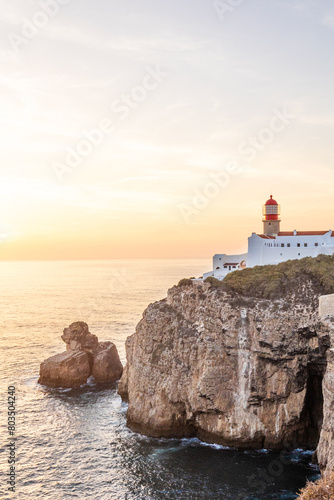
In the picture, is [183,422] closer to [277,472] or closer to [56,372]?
[277,472]

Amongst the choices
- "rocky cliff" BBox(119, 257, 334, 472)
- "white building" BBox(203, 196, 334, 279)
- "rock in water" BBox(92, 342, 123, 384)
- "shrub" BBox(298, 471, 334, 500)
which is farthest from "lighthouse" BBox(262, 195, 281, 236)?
"shrub" BBox(298, 471, 334, 500)

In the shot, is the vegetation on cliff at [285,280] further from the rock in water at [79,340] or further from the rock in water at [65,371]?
the rock in water at [79,340]

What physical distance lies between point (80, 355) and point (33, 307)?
56254mm

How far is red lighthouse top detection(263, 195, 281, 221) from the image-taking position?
55.5 metres

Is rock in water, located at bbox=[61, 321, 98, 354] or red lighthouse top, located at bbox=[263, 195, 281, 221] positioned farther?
red lighthouse top, located at bbox=[263, 195, 281, 221]

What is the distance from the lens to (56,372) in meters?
41.5

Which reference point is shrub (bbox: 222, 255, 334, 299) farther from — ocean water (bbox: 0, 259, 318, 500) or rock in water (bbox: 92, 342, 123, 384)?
rock in water (bbox: 92, 342, 123, 384)

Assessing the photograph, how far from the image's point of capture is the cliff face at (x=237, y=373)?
28.9 metres

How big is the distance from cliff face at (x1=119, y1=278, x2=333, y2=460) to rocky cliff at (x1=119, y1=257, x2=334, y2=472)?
7 cm

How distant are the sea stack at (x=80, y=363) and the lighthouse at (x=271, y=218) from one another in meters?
26.1

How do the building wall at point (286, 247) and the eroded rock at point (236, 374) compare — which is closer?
the eroded rock at point (236, 374)

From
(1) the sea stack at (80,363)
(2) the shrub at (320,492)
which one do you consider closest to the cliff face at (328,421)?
(2) the shrub at (320,492)

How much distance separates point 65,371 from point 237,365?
19653 millimetres

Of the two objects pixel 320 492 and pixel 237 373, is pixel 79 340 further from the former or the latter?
pixel 320 492
